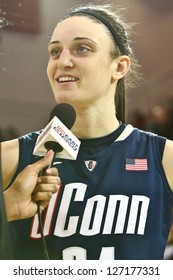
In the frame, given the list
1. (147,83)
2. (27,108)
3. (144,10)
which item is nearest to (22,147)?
A: (27,108)

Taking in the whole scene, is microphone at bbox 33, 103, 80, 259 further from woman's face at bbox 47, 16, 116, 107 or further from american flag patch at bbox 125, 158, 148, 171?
american flag patch at bbox 125, 158, 148, 171

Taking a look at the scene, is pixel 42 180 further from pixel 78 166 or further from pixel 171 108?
pixel 171 108

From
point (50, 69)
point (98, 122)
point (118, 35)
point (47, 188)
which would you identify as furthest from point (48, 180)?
point (118, 35)

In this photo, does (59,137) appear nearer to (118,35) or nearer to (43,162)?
(43,162)

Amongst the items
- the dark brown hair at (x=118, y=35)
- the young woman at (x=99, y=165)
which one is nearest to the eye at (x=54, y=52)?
the young woman at (x=99, y=165)

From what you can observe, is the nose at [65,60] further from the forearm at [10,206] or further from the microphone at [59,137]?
the forearm at [10,206]

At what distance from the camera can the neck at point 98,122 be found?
5.70ft

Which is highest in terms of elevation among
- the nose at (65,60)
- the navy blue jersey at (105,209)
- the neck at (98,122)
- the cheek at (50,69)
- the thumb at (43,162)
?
Result: the nose at (65,60)

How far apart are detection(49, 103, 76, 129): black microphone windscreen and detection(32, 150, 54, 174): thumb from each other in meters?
0.12

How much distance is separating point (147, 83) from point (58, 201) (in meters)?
0.49

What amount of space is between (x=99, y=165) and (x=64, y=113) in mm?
207

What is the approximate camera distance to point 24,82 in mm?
1741

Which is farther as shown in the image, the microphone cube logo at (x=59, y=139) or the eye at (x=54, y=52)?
the eye at (x=54, y=52)

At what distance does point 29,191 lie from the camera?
66.2 inches
